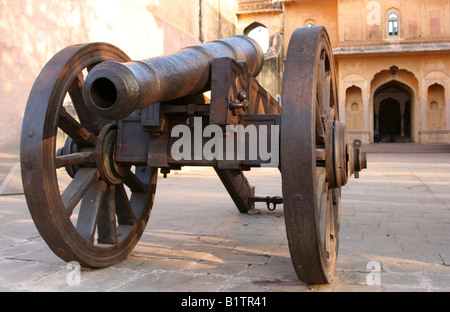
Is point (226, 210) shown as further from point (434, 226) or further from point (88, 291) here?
point (88, 291)

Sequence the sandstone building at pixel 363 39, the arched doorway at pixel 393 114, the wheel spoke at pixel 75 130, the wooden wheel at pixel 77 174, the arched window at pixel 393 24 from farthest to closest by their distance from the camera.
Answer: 1. the arched doorway at pixel 393 114
2. the arched window at pixel 393 24
3. the sandstone building at pixel 363 39
4. the wheel spoke at pixel 75 130
5. the wooden wheel at pixel 77 174

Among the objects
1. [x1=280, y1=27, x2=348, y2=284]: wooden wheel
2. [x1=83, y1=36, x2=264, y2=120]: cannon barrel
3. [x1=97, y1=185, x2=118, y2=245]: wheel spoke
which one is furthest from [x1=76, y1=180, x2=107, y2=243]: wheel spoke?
[x1=280, y1=27, x2=348, y2=284]: wooden wheel

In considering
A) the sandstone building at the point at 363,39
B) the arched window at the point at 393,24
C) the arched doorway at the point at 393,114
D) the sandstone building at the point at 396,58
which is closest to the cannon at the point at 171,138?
the sandstone building at the point at 363,39

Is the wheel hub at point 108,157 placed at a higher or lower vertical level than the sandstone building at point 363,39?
lower

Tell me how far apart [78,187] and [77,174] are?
0.13 m

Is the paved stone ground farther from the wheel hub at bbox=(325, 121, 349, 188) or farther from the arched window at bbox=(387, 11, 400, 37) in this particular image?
the arched window at bbox=(387, 11, 400, 37)

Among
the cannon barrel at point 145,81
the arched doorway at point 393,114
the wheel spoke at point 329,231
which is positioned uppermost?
the arched doorway at point 393,114

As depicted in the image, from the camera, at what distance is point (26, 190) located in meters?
2.44

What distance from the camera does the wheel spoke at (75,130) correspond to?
8.81 feet

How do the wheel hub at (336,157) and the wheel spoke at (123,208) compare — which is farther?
the wheel spoke at (123,208)

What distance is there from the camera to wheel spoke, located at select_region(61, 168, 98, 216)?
2623 mm

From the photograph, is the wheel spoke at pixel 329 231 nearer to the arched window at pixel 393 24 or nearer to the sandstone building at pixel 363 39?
the sandstone building at pixel 363 39

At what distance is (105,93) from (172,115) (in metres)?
0.69
